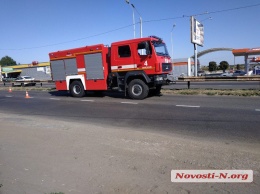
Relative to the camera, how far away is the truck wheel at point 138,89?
12477 mm

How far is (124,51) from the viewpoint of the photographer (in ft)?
41.8

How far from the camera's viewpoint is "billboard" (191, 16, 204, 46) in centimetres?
3094

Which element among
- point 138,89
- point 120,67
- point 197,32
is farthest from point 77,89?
point 197,32

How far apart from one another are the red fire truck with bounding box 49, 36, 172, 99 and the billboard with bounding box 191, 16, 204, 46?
1975cm

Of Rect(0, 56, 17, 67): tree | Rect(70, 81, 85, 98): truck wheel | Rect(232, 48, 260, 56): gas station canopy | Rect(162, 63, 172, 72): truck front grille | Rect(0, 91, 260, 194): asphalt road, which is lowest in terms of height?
Rect(0, 91, 260, 194): asphalt road

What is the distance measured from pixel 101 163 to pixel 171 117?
14.5 feet

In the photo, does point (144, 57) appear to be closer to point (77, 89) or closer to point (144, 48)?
point (144, 48)

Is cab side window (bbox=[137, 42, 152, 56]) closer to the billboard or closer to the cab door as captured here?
the cab door

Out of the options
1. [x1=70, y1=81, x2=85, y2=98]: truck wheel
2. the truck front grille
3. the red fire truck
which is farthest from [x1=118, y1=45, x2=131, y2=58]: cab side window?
[x1=70, y1=81, x2=85, y2=98]: truck wheel

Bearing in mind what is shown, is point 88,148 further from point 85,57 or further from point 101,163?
point 85,57

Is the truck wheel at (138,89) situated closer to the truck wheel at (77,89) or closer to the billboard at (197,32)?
the truck wheel at (77,89)

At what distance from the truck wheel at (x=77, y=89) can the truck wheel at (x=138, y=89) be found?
3816 mm

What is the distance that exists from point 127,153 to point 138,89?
8148 mm

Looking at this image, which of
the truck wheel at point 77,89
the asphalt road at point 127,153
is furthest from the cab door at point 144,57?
the truck wheel at point 77,89
